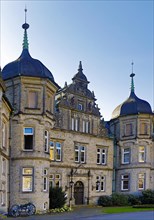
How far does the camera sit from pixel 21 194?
87.9 feet

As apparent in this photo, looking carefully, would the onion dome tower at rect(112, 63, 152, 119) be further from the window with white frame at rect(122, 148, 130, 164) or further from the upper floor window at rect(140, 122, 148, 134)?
the window with white frame at rect(122, 148, 130, 164)

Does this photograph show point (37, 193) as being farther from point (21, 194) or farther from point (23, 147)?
point (23, 147)

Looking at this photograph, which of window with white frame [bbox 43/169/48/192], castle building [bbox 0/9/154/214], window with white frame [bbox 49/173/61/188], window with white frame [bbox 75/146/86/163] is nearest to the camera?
castle building [bbox 0/9/154/214]

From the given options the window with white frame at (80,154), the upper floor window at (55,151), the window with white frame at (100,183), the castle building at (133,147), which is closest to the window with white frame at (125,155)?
the castle building at (133,147)

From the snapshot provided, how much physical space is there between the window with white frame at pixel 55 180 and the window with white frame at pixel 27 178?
6.01 meters

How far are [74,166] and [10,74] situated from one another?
12.4m

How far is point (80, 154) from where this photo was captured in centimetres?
3616

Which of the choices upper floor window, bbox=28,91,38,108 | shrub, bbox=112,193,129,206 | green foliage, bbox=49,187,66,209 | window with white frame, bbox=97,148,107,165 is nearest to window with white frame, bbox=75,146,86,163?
window with white frame, bbox=97,148,107,165

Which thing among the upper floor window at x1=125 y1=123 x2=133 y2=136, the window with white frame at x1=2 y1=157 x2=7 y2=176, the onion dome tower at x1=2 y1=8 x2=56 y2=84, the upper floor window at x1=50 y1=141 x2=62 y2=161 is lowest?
the window with white frame at x1=2 y1=157 x2=7 y2=176

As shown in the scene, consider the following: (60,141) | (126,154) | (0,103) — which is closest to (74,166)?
→ (60,141)

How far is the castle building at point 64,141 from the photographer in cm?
2705

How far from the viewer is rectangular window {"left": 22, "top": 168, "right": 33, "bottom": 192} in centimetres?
2709

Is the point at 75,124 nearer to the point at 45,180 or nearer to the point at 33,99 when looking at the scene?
the point at 45,180

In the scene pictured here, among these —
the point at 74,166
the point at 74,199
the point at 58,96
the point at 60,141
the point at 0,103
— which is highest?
the point at 58,96
